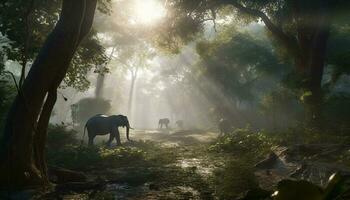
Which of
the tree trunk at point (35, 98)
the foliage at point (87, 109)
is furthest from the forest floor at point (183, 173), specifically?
the foliage at point (87, 109)

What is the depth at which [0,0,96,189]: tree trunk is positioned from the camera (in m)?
8.21

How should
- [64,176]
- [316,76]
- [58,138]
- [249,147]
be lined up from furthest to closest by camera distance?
1. [58,138]
2. [316,76]
3. [249,147]
4. [64,176]

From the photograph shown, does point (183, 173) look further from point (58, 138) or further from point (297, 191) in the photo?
point (58, 138)

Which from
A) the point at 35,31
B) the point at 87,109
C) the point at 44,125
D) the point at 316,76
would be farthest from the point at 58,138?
the point at 87,109

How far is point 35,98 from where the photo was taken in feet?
28.7

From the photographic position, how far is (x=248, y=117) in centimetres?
4159

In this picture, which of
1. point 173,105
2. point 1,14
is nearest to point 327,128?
point 1,14

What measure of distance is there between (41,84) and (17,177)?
7.46ft

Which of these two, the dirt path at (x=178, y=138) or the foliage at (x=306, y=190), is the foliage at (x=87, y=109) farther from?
the foliage at (x=306, y=190)

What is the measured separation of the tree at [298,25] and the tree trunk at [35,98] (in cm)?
1081

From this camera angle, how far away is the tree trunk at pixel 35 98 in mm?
8211

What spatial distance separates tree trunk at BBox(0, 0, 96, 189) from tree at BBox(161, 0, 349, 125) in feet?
35.5

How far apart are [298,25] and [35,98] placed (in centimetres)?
1340

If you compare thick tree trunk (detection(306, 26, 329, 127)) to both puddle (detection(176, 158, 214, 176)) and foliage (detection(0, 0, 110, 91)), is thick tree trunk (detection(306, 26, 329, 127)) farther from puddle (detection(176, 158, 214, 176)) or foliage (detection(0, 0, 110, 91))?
foliage (detection(0, 0, 110, 91))
